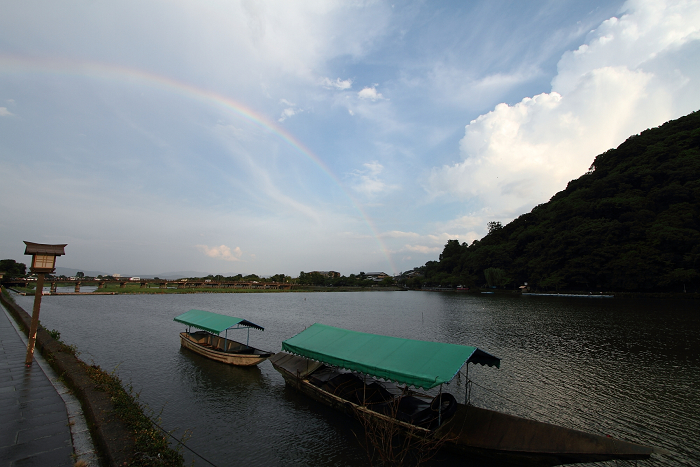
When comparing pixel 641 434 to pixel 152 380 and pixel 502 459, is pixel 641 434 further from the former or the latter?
pixel 152 380

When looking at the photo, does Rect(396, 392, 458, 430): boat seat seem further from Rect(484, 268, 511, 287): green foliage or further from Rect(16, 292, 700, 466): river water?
Rect(484, 268, 511, 287): green foliage

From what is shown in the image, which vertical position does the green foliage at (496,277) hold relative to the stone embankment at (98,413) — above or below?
above

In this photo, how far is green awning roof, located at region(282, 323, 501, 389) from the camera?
37.8 ft

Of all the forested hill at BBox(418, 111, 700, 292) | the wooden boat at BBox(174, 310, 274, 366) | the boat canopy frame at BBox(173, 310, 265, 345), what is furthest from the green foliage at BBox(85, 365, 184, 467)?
the forested hill at BBox(418, 111, 700, 292)

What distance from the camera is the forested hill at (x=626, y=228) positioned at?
238ft

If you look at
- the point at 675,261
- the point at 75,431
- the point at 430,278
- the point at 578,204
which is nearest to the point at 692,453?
the point at 75,431

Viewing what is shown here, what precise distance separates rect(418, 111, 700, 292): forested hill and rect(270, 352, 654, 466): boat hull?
85.9 metres

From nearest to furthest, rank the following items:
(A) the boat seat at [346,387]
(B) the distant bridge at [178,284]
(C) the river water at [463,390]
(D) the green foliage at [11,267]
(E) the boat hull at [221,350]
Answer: (C) the river water at [463,390]
(A) the boat seat at [346,387]
(E) the boat hull at [221,350]
(D) the green foliage at [11,267]
(B) the distant bridge at [178,284]

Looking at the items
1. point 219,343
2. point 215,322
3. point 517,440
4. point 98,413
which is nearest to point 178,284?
point 219,343

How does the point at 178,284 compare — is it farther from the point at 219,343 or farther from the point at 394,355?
the point at 394,355

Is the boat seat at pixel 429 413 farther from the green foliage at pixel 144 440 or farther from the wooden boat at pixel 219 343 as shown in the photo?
the wooden boat at pixel 219 343

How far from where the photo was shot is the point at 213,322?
23.7m

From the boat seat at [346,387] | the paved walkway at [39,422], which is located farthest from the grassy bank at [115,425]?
the boat seat at [346,387]

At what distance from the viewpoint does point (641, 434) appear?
13031 millimetres
